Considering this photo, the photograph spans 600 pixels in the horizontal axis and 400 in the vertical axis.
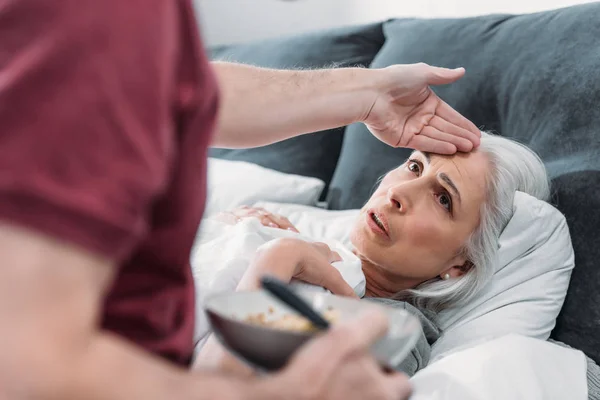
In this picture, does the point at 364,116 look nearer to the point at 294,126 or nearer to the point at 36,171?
the point at 294,126

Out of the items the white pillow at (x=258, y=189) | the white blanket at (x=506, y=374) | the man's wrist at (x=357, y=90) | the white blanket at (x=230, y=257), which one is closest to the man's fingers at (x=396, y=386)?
the white blanket at (x=506, y=374)

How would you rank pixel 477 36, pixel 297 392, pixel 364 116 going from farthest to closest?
pixel 477 36 → pixel 364 116 → pixel 297 392

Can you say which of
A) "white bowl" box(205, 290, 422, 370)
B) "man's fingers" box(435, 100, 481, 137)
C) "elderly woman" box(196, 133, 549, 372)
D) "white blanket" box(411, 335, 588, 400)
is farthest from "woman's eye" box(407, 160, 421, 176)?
"white bowl" box(205, 290, 422, 370)

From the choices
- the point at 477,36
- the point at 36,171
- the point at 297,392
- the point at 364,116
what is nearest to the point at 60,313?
the point at 36,171

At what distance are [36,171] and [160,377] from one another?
0.65 feet

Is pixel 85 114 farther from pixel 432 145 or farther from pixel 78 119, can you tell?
pixel 432 145

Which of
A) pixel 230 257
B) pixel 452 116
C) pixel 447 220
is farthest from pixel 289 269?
pixel 452 116

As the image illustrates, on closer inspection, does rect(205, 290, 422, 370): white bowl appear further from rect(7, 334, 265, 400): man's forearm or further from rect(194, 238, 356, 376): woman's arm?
rect(194, 238, 356, 376): woman's arm

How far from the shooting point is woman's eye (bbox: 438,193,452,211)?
1557mm

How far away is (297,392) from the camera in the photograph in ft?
2.00

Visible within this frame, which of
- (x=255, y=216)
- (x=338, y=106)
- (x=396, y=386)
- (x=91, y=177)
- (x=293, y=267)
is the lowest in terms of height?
(x=255, y=216)

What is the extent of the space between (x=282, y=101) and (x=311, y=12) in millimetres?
1794

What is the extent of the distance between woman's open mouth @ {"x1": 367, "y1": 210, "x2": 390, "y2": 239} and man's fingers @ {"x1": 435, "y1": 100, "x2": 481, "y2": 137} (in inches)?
10.4

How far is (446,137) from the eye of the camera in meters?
1.55
